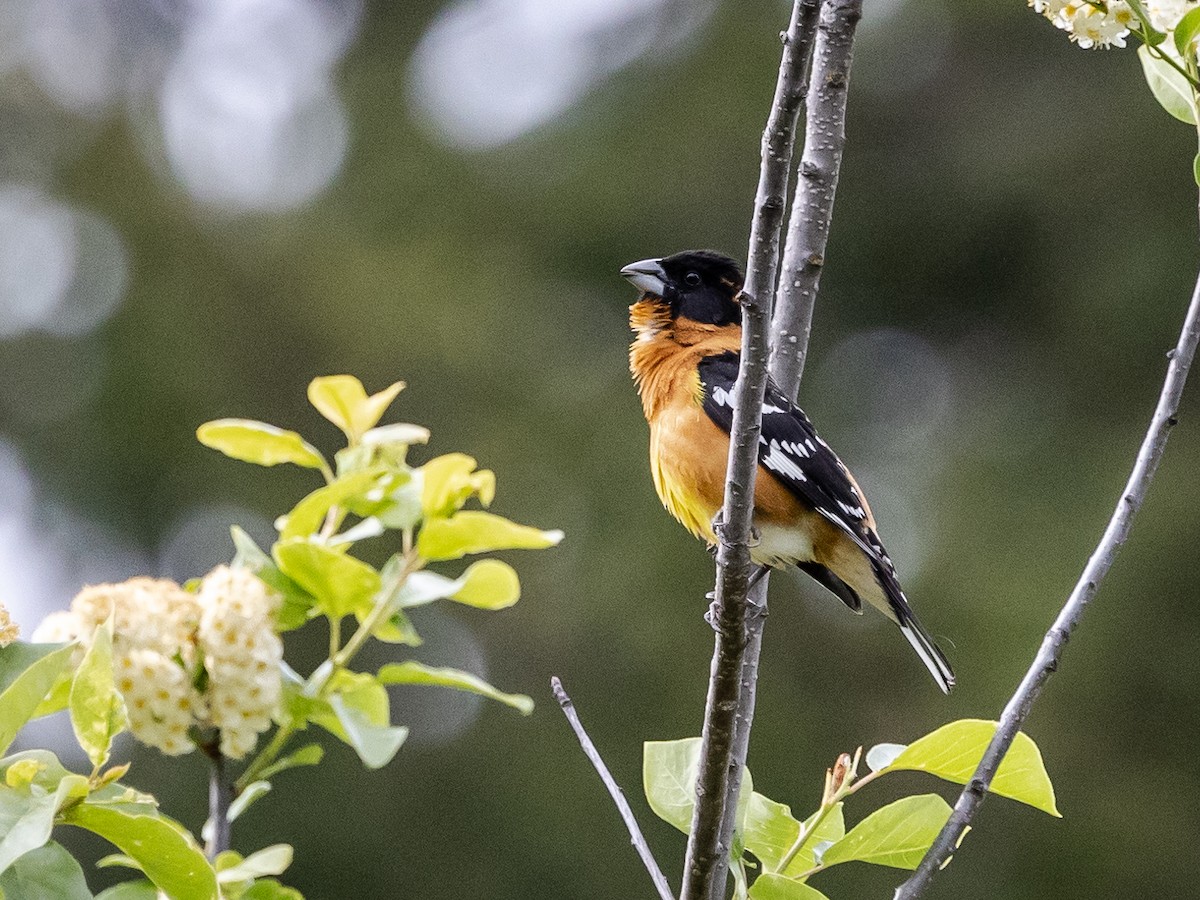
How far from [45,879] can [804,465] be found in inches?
95.0

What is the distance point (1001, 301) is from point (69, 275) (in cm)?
762

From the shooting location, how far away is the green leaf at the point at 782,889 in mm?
1766

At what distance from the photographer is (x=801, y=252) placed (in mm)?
2707

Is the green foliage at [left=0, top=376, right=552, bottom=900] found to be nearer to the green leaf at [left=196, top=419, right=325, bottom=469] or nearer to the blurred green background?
the green leaf at [left=196, top=419, right=325, bottom=469]

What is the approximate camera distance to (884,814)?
75.3 inches

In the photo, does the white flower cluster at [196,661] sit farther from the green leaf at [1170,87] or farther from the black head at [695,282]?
the black head at [695,282]

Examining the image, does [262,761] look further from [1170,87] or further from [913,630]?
[913,630]

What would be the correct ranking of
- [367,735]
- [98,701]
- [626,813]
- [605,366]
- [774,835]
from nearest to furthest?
[98,701], [367,735], [774,835], [626,813], [605,366]

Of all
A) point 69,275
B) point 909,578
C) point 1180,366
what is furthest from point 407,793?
point 1180,366

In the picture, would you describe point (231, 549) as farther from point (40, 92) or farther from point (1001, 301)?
point (1001, 301)

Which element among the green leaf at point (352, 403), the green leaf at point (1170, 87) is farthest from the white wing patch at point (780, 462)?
the green leaf at point (352, 403)

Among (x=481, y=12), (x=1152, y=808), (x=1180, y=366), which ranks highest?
(x=481, y=12)

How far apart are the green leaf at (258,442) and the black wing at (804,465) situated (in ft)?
5.69

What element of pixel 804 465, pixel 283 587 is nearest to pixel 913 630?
pixel 804 465
